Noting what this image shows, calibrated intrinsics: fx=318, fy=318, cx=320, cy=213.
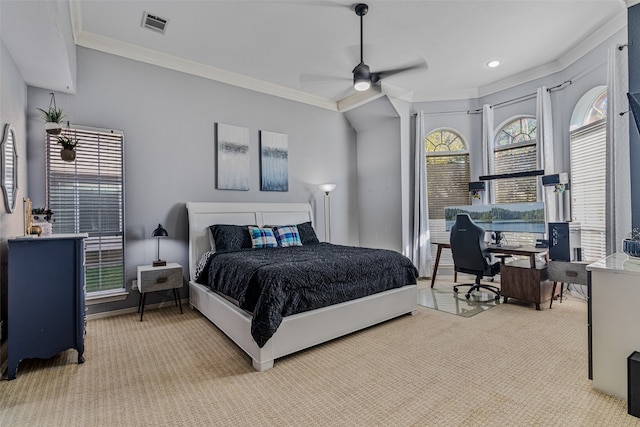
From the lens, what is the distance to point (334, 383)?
2.15 m

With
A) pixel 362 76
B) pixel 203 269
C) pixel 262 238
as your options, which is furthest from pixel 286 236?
pixel 362 76

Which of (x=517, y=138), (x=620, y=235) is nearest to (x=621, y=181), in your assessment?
(x=620, y=235)

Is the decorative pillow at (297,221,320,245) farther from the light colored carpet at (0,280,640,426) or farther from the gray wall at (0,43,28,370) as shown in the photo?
the gray wall at (0,43,28,370)

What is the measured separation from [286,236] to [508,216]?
3.12 meters

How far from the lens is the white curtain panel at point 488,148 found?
17.0ft

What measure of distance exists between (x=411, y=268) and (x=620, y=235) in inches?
83.5

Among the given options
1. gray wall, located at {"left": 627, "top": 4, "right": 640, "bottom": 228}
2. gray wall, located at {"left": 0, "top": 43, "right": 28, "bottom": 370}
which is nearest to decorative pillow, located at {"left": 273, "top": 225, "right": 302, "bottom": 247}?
gray wall, located at {"left": 0, "top": 43, "right": 28, "bottom": 370}

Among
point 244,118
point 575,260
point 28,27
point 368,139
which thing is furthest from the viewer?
point 368,139

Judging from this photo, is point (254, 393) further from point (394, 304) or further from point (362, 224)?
point (362, 224)

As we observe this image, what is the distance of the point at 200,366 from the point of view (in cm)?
241

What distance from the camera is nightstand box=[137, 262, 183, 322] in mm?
3391

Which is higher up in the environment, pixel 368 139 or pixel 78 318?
pixel 368 139

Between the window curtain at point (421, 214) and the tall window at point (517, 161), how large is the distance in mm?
1131

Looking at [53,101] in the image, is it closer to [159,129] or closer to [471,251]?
[159,129]
